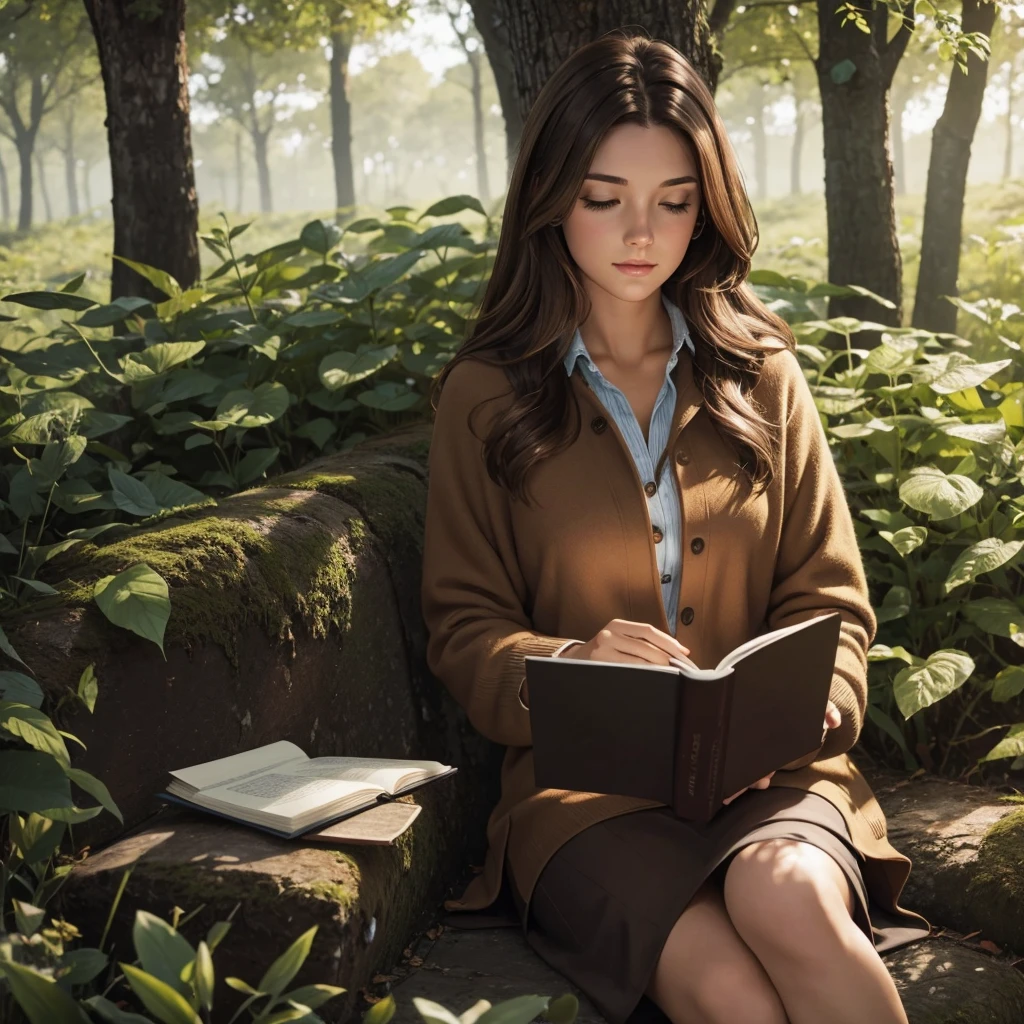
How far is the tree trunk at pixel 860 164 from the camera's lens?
5.57m

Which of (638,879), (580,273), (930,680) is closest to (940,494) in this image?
(930,680)

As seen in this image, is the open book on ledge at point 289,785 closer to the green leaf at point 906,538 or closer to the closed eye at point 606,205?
the closed eye at point 606,205

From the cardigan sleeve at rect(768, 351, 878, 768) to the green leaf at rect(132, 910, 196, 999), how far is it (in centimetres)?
145

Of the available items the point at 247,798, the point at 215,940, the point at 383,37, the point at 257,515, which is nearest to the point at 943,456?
the point at 257,515

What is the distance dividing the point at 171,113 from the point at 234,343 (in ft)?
4.78

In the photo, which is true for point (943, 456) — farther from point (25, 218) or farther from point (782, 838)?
point (25, 218)

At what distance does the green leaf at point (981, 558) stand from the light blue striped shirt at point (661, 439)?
96 cm

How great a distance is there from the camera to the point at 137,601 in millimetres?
2189

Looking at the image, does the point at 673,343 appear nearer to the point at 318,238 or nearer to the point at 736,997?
the point at 736,997

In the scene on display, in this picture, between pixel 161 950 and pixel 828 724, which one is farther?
pixel 828 724

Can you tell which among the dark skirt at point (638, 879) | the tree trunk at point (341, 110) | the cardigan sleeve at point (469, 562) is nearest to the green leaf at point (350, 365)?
the cardigan sleeve at point (469, 562)

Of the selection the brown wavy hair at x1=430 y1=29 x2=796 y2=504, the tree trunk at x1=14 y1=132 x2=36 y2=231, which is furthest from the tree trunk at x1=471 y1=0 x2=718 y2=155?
the tree trunk at x1=14 y1=132 x2=36 y2=231

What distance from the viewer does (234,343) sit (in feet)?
13.1

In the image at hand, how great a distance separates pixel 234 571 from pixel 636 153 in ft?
3.92
